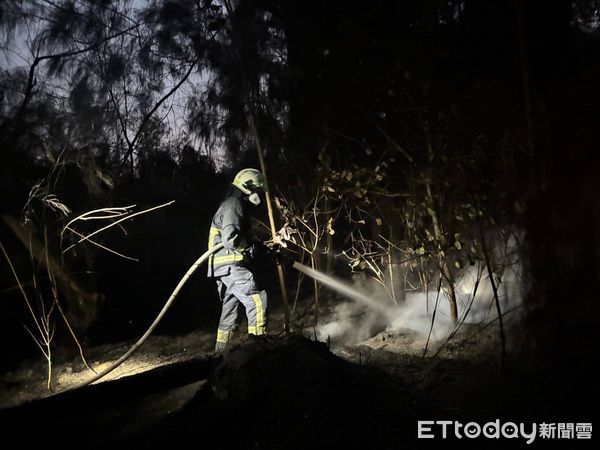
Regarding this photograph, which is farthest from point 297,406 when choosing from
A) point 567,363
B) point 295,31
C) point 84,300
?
point 84,300

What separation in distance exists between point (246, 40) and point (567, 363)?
458 centimetres

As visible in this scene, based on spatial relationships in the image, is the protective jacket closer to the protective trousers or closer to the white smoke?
the protective trousers

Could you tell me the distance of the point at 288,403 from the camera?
8.95 ft

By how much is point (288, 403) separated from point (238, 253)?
2.49 m

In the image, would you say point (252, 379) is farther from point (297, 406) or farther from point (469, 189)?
point (469, 189)

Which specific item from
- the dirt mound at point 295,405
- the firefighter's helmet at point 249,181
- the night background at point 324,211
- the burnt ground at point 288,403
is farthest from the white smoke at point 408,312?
the dirt mound at point 295,405

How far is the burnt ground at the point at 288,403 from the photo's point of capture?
99.0 inches

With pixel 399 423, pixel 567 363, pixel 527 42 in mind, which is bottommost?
pixel 399 423

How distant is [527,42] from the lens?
2.91 m

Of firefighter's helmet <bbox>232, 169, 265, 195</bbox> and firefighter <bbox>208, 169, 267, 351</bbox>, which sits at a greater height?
firefighter's helmet <bbox>232, 169, 265, 195</bbox>

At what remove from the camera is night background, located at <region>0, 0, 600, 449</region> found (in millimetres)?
2768

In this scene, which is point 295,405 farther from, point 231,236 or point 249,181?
point 249,181

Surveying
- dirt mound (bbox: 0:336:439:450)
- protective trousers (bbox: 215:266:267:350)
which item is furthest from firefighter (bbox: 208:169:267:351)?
dirt mound (bbox: 0:336:439:450)

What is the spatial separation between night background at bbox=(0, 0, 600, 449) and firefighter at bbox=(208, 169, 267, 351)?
45 centimetres
